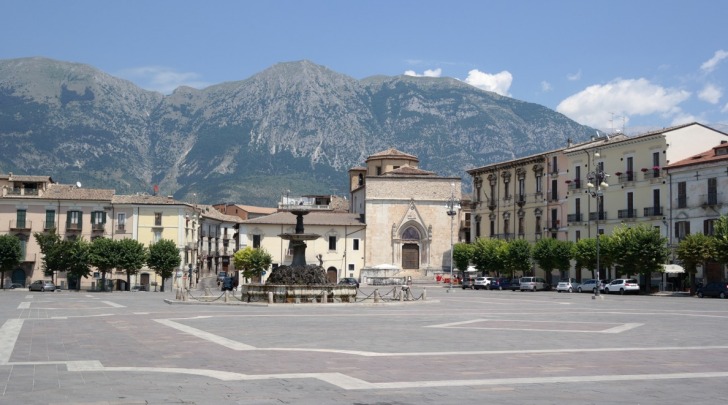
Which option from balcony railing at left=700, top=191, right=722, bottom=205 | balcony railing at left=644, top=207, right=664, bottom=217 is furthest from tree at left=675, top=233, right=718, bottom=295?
balcony railing at left=644, top=207, right=664, bottom=217

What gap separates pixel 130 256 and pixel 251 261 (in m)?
13.0

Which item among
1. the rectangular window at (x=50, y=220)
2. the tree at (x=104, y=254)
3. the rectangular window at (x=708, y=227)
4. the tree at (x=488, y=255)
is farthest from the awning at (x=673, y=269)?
the rectangular window at (x=50, y=220)

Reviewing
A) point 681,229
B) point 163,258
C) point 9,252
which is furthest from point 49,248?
point 681,229

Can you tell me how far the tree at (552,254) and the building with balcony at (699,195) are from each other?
10.2m

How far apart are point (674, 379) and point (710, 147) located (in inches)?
2362

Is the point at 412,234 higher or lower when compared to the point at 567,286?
higher

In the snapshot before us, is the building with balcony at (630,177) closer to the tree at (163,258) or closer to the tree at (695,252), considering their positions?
the tree at (695,252)

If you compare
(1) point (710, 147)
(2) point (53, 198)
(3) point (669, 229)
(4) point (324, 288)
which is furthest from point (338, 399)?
(2) point (53, 198)

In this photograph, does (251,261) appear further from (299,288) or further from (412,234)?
(299,288)

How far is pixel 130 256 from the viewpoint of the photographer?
77938 millimetres

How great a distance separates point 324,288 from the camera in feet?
135

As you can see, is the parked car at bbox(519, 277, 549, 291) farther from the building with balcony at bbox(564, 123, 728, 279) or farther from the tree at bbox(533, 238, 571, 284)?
the building with balcony at bbox(564, 123, 728, 279)

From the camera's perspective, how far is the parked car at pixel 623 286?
60.5 meters

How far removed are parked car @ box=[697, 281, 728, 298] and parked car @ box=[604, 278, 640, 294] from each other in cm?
661
